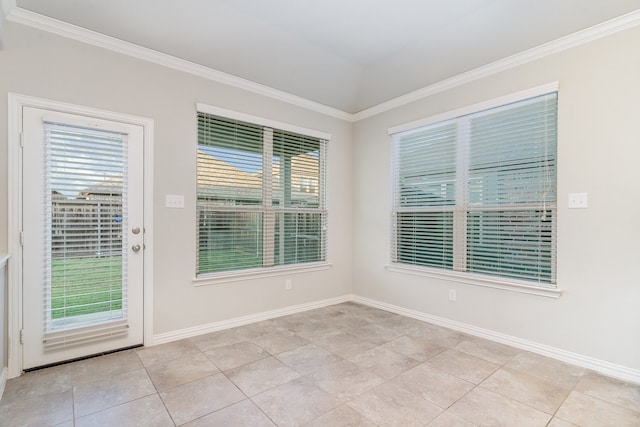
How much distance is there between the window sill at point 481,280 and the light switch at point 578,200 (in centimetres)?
71

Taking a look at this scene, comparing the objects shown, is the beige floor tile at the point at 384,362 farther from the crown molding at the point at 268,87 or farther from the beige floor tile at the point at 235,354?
the crown molding at the point at 268,87

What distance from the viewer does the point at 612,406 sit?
1.96m

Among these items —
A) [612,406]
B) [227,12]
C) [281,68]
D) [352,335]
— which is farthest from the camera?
[281,68]

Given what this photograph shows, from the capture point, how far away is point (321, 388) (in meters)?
2.15

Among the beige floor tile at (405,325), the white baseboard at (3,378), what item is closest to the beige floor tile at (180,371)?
the white baseboard at (3,378)

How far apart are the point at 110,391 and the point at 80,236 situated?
124 cm

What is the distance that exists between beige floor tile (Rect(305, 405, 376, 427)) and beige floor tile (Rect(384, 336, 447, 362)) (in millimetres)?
949

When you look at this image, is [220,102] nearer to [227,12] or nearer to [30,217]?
[227,12]

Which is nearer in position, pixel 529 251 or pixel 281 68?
pixel 529 251

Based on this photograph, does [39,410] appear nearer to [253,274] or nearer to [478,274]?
[253,274]

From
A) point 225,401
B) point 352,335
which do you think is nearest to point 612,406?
point 352,335

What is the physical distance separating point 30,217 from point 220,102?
1893 mm

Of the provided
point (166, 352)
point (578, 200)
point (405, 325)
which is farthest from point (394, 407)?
point (578, 200)

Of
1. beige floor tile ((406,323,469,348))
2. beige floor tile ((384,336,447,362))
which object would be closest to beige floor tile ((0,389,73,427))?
beige floor tile ((384,336,447,362))
